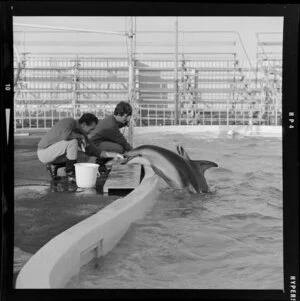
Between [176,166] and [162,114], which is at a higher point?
[162,114]

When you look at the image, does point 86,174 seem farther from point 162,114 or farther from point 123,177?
point 162,114

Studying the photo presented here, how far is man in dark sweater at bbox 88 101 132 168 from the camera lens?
9.93 feet

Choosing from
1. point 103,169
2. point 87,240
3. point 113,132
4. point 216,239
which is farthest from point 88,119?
point 216,239

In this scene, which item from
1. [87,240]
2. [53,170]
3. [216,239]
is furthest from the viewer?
[53,170]

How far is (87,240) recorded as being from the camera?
281cm

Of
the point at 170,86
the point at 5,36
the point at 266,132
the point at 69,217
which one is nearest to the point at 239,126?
the point at 266,132

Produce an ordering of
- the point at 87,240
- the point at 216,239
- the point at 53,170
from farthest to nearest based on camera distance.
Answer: the point at 53,170 → the point at 216,239 → the point at 87,240

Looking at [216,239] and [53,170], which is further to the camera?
[53,170]

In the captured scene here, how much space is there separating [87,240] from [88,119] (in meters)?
0.60

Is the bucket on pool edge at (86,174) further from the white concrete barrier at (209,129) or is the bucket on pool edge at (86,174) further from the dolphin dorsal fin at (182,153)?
the dolphin dorsal fin at (182,153)

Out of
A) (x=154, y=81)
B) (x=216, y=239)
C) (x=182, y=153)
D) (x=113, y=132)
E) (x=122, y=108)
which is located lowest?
(x=216, y=239)

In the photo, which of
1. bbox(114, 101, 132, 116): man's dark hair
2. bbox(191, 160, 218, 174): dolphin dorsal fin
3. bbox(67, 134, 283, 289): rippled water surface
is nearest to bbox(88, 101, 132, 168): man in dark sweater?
bbox(114, 101, 132, 116): man's dark hair

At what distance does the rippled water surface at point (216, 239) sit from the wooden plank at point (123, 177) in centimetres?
18

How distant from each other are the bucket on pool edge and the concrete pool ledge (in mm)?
164
